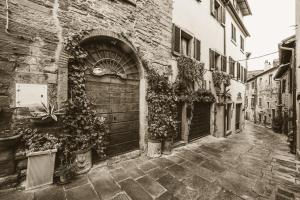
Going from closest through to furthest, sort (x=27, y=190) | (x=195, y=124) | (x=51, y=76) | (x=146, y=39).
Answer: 1. (x=27, y=190)
2. (x=51, y=76)
3. (x=146, y=39)
4. (x=195, y=124)

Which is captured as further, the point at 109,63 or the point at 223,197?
the point at 109,63

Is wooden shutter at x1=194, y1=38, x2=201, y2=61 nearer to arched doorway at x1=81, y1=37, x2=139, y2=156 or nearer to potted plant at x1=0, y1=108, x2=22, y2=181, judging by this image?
arched doorway at x1=81, y1=37, x2=139, y2=156

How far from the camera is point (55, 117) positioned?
315 centimetres

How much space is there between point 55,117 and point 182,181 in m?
3.15

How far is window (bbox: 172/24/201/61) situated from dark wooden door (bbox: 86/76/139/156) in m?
2.66

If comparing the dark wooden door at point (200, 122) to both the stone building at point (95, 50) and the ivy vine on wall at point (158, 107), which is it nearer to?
the ivy vine on wall at point (158, 107)

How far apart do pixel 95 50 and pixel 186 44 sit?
4.70 meters

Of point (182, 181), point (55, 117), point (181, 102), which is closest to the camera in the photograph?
point (55, 117)

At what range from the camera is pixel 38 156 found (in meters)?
2.99

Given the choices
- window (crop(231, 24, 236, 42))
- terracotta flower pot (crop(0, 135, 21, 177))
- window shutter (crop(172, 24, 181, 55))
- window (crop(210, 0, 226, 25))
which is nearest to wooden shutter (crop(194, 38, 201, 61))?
window shutter (crop(172, 24, 181, 55))

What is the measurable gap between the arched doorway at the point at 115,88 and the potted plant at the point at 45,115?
99 centimetres

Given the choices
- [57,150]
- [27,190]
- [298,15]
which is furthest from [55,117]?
[298,15]

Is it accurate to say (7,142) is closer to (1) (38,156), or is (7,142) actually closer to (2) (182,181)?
(1) (38,156)

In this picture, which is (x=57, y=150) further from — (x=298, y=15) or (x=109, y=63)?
(x=298, y=15)
